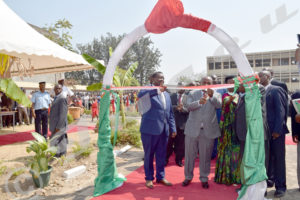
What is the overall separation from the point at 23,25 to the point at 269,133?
5445mm

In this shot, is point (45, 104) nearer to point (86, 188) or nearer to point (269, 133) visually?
point (86, 188)

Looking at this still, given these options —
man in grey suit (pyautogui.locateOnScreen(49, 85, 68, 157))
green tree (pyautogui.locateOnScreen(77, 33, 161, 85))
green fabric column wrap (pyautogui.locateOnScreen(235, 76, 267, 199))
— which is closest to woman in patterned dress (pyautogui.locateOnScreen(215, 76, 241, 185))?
green fabric column wrap (pyautogui.locateOnScreen(235, 76, 267, 199))

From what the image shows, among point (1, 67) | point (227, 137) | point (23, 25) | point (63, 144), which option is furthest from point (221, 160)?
point (23, 25)

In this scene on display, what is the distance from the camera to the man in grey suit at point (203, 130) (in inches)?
145

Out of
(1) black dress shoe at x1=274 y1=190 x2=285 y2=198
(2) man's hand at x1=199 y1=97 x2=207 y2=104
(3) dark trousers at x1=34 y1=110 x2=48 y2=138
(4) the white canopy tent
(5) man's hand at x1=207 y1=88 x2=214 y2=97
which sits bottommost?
(1) black dress shoe at x1=274 y1=190 x2=285 y2=198

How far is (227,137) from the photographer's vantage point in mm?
3848

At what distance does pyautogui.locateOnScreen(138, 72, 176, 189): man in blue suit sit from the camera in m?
3.76

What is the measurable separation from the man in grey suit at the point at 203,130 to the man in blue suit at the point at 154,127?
427 mm

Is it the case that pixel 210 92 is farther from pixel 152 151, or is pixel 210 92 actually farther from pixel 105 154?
pixel 105 154

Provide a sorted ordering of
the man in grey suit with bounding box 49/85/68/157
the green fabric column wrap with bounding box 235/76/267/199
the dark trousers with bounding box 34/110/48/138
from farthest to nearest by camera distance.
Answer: the dark trousers with bounding box 34/110/48/138, the man in grey suit with bounding box 49/85/68/157, the green fabric column wrap with bounding box 235/76/267/199

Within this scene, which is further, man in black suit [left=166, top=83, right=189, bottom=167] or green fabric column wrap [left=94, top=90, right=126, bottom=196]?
man in black suit [left=166, top=83, right=189, bottom=167]

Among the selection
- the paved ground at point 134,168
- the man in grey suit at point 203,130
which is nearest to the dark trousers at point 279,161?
the paved ground at point 134,168

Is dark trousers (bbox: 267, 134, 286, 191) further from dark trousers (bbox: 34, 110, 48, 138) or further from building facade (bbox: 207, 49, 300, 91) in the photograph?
building facade (bbox: 207, 49, 300, 91)

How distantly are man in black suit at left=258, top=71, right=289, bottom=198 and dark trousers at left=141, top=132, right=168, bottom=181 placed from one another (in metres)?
1.76
